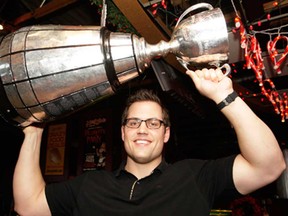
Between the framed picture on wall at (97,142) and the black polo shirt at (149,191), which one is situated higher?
the black polo shirt at (149,191)

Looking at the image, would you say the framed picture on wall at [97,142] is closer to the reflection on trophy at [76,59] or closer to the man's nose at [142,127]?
the man's nose at [142,127]

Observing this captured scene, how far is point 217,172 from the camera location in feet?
4.73

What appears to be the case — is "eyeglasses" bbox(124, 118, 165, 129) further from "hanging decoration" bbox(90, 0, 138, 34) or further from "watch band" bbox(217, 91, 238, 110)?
"hanging decoration" bbox(90, 0, 138, 34)

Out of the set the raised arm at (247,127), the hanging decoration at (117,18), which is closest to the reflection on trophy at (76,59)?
the raised arm at (247,127)

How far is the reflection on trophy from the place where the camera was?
2.80 ft

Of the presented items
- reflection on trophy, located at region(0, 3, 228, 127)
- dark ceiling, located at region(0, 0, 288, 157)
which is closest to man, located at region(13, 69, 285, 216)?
reflection on trophy, located at region(0, 3, 228, 127)

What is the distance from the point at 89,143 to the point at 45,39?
477 centimetres

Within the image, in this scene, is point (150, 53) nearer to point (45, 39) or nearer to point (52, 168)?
point (45, 39)

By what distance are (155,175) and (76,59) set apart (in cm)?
106

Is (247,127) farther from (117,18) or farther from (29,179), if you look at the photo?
(117,18)

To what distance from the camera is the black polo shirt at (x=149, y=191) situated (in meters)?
1.40

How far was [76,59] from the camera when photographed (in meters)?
0.85

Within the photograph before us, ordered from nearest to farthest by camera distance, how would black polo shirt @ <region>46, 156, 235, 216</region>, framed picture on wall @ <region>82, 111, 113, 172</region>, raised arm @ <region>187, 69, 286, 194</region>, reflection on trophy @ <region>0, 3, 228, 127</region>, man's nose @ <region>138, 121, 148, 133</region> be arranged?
reflection on trophy @ <region>0, 3, 228, 127</region> → raised arm @ <region>187, 69, 286, 194</region> → black polo shirt @ <region>46, 156, 235, 216</region> → man's nose @ <region>138, 121, 148, 133</region> → framed picture on wall @ <region>82, 111, 113, 172</region>

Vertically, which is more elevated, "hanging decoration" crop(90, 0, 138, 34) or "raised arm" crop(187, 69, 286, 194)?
"hanging decoration" crop(90, 0, 138, 34)
